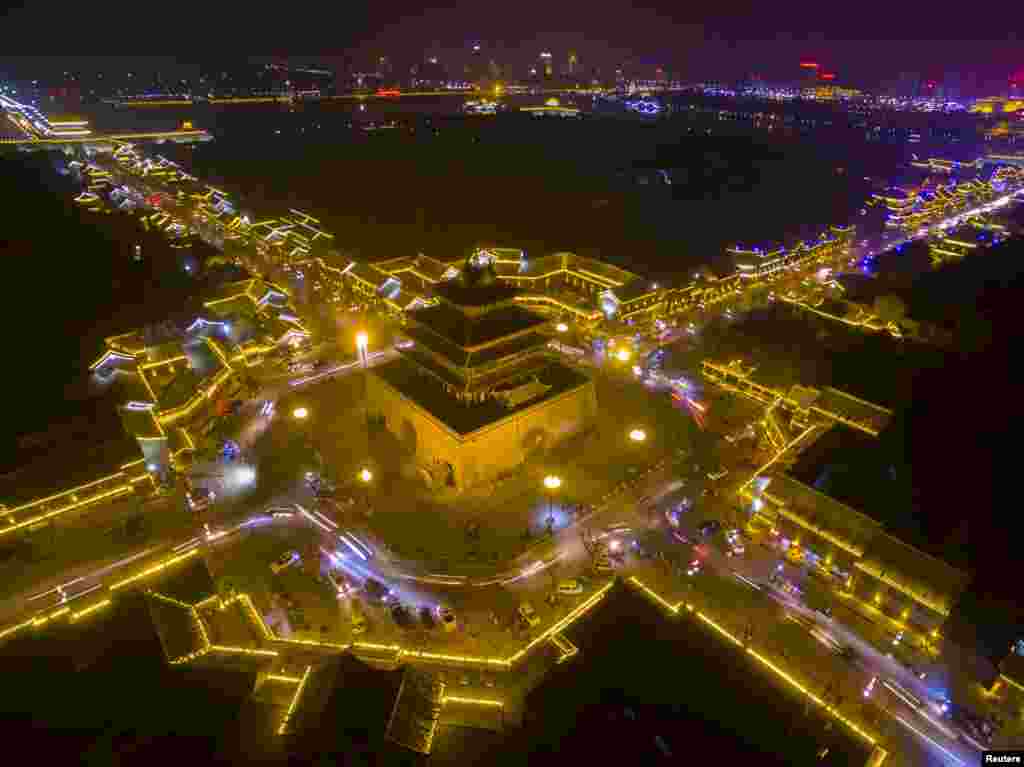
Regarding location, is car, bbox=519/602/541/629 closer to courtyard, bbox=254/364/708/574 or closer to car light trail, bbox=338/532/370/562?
courtyard, bbox=254/364/708/574

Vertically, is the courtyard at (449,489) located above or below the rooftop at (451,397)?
below

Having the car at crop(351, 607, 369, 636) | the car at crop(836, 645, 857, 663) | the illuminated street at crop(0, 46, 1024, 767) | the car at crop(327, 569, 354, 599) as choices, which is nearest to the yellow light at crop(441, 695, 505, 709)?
the illuminated street at crop(0, 46, 1024, 767)

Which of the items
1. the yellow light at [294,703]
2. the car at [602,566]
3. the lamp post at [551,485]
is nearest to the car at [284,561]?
the yellow light at [294,703]

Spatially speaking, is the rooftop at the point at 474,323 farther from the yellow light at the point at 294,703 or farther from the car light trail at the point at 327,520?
the yellow light at the point at 294,703

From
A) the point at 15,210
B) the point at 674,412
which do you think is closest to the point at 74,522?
the point at 674,412

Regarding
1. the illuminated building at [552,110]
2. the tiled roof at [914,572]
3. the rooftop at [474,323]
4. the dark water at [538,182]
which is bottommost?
the dark water at [538,182]

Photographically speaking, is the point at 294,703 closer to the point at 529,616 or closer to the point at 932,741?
the point at 529,616
